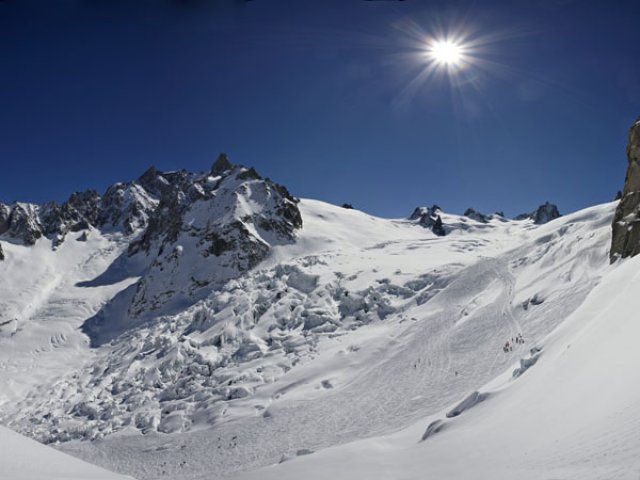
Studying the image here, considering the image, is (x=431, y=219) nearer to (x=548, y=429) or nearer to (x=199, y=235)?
(x=199, y=235)

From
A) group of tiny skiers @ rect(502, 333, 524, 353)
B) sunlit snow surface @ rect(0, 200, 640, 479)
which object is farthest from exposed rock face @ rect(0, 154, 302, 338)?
group of tiny skiers @ rect(502, 333, 524, 353)

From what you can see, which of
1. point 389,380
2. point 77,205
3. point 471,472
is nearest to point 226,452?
point 389,380

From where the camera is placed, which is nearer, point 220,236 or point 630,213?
point 630,213

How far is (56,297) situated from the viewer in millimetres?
62625

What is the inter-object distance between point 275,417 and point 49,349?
3878 centimetres

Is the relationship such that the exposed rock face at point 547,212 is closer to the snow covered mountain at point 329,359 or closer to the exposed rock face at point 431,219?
the exposed rock face at point 431,219

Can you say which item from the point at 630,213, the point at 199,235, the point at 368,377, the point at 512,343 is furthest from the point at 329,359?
the point at 199,235

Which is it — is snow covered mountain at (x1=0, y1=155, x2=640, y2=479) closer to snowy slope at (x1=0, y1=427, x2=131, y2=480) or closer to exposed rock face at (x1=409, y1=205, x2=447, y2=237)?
snowy slope at (x1=0, y1=427, x2=131, y2=480)

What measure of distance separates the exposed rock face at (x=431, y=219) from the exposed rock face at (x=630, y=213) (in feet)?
259

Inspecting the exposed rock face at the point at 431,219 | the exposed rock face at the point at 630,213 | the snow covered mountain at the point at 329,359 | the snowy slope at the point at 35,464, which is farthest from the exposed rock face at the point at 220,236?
the exposed rock face at the point at 431,219

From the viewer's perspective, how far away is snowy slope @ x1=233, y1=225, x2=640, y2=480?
18.7 ft

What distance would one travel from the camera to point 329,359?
23484mm

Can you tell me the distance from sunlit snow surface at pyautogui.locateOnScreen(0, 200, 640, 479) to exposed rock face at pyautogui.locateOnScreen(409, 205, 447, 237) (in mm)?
60040

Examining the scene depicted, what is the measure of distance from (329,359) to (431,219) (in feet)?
Result: 305
